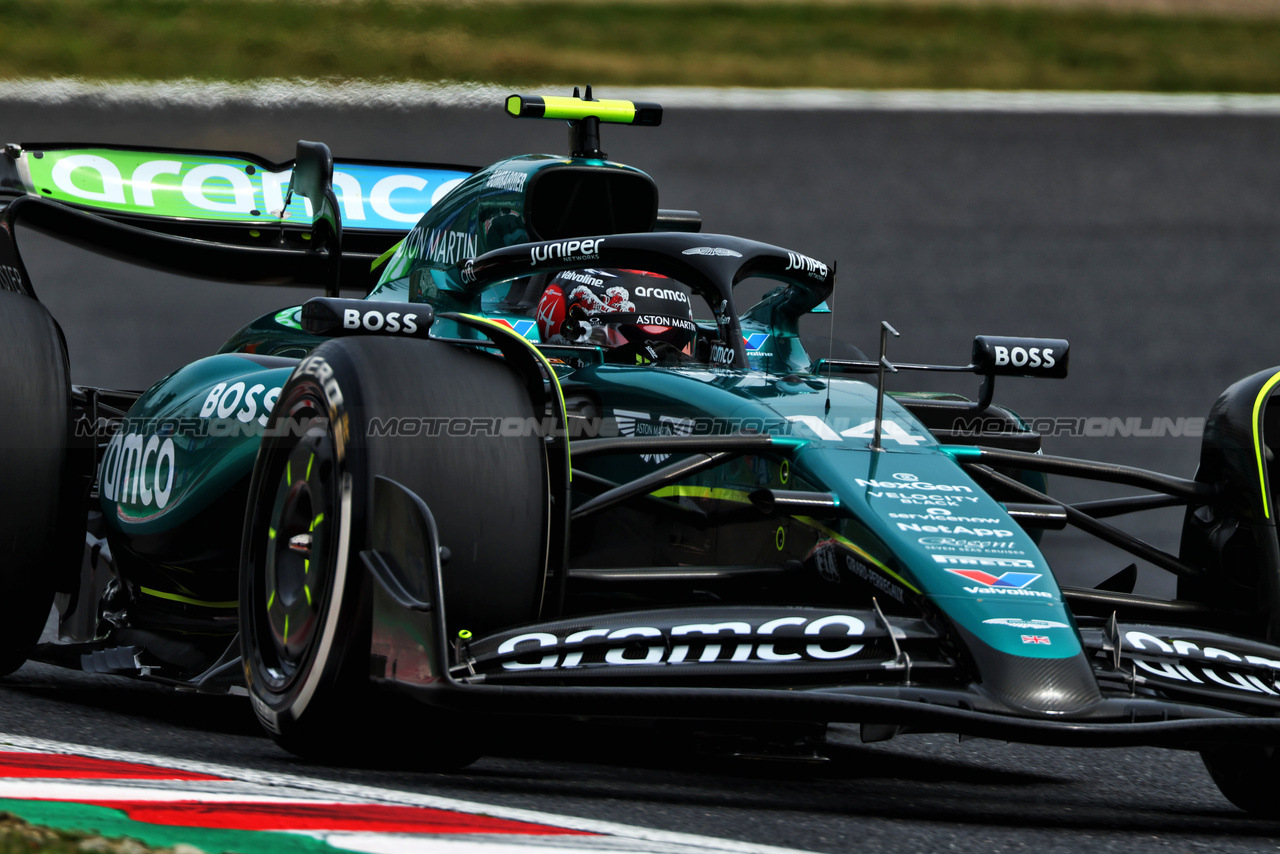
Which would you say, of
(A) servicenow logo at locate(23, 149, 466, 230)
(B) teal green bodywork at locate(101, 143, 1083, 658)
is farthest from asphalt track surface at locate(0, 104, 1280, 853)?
(A) servicenow logo at locate(23, 149, 466, 230)

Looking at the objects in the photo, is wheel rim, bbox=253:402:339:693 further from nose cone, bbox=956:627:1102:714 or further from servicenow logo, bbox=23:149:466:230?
servicenow logo, bbox=23:149:466:230

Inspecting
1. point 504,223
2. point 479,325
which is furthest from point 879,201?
point 479,325

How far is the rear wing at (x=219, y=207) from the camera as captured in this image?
549 centimetres

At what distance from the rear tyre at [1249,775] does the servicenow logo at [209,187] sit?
3.52 meters

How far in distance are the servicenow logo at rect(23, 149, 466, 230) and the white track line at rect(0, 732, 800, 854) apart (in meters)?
3.05

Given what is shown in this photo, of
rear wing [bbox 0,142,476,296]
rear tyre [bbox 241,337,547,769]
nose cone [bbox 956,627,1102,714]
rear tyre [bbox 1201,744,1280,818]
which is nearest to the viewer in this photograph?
nose cone [bbox 956,627,1102,714]

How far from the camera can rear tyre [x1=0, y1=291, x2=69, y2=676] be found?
4.38m

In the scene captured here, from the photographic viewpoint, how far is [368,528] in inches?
121

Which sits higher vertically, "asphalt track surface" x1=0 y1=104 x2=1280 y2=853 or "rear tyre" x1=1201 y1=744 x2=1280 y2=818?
"asphalt track surface" x1=0 y1=104 x2=1280 y2=853

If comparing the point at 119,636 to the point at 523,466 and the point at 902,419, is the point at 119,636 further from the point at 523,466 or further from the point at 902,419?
the point at 902,419

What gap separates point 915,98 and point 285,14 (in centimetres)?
413

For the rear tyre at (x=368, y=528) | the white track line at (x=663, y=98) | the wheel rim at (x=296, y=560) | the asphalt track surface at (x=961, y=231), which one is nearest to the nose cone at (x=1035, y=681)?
the rear tyre at (x=368, y=528)

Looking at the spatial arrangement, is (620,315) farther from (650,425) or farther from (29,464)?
(29,464)

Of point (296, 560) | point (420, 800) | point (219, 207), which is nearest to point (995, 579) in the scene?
point (420, 800)
